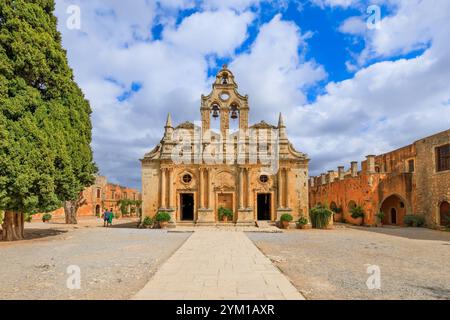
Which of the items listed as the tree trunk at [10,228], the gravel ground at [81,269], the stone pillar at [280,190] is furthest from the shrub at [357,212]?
the tree trunk at [10,228]

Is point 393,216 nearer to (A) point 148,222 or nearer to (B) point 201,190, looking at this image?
(B) point 201,190

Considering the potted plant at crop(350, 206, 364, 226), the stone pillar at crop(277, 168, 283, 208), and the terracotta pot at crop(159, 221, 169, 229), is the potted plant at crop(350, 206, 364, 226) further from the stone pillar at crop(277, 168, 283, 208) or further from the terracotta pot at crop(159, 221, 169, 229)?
the terracotta pot at crop(159, 221, 169, 229)

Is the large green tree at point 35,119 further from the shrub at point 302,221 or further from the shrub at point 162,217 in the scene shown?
the shrub at point 302,221

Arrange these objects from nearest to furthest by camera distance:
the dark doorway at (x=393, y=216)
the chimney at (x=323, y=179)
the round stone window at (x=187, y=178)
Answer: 1. the round stone window at (x=187, y=178)
2. the dark doorway at (x=393, y=216)
3. the chimney at (x=323, y=179)

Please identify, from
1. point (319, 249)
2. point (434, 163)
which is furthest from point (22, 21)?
point (434, 163)

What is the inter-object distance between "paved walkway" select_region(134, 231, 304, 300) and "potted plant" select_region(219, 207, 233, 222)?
14.4 metres

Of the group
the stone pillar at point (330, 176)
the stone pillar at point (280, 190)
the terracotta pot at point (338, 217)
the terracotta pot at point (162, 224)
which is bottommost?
the terracotta pot at point (338, 217)

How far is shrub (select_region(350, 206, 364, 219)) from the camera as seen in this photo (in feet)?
95.0

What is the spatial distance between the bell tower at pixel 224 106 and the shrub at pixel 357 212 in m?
13.0

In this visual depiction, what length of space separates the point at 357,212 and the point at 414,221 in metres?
4.94

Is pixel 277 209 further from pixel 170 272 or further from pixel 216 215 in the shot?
pixel 170 272

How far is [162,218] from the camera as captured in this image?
2336 cm

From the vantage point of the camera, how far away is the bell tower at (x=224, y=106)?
2602cm

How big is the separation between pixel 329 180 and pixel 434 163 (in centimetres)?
1602
